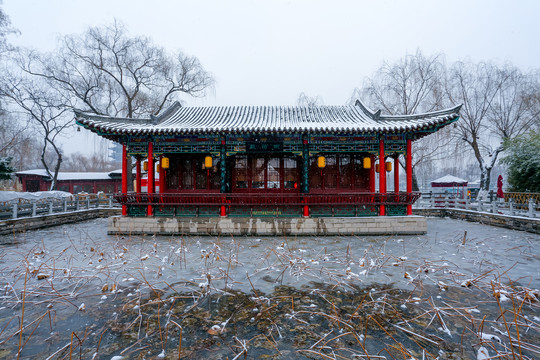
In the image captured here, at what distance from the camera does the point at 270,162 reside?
10.1 metres

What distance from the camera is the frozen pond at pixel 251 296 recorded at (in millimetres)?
2686

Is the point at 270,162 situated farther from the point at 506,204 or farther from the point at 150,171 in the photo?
the point at 506,204

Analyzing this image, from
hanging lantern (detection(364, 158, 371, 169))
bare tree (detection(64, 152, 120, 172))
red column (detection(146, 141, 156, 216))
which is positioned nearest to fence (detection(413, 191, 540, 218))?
hanging lantern (detection(364, 158, 371, 169))

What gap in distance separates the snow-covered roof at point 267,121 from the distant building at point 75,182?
17.5m

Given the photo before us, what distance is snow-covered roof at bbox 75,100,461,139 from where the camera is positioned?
8.32 metres

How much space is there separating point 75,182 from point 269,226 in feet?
84.1

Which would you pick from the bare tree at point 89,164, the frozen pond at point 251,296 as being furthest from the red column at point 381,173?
the bare tree at point 89,164

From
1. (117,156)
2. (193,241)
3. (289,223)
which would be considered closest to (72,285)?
(193,241)

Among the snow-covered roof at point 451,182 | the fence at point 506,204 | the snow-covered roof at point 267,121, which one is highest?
the snow-covered roof at point 267,121

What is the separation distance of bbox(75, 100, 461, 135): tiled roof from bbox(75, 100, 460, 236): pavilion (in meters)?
0.04

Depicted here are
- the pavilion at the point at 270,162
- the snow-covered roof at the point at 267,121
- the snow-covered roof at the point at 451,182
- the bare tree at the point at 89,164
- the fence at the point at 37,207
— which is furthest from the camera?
the bare tree at the point at 89,164

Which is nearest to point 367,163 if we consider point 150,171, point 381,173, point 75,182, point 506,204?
point 381,173

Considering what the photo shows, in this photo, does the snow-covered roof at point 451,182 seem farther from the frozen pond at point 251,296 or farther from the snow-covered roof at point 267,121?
the frozen pond at point 251,296

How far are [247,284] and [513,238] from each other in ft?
27.6
